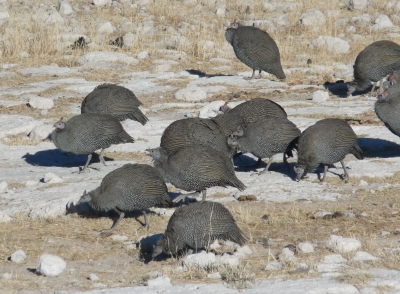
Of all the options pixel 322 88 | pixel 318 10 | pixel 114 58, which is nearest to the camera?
pixel 322 88

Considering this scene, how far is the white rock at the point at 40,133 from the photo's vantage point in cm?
1189

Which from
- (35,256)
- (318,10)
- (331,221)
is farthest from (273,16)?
(35,256)

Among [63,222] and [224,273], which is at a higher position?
[224,273]

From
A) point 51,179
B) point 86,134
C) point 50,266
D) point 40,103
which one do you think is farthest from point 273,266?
point 40,103

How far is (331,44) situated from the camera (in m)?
18.0

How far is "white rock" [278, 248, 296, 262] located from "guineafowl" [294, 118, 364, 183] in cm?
275

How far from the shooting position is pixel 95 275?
21.3ft

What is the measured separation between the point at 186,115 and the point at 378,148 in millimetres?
3353

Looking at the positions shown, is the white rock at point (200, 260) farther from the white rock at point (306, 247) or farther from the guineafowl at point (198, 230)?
the white rock at point (306, 247)

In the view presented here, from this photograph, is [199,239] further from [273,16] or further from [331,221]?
[273,16]

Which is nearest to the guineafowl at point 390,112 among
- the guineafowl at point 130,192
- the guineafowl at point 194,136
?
the guineafowl at point 194,136

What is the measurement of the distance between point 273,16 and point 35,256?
14.9m

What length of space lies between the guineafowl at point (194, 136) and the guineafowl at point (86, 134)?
0.81 meters

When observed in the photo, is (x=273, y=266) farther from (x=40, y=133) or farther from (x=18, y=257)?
(x=40, y=133)
